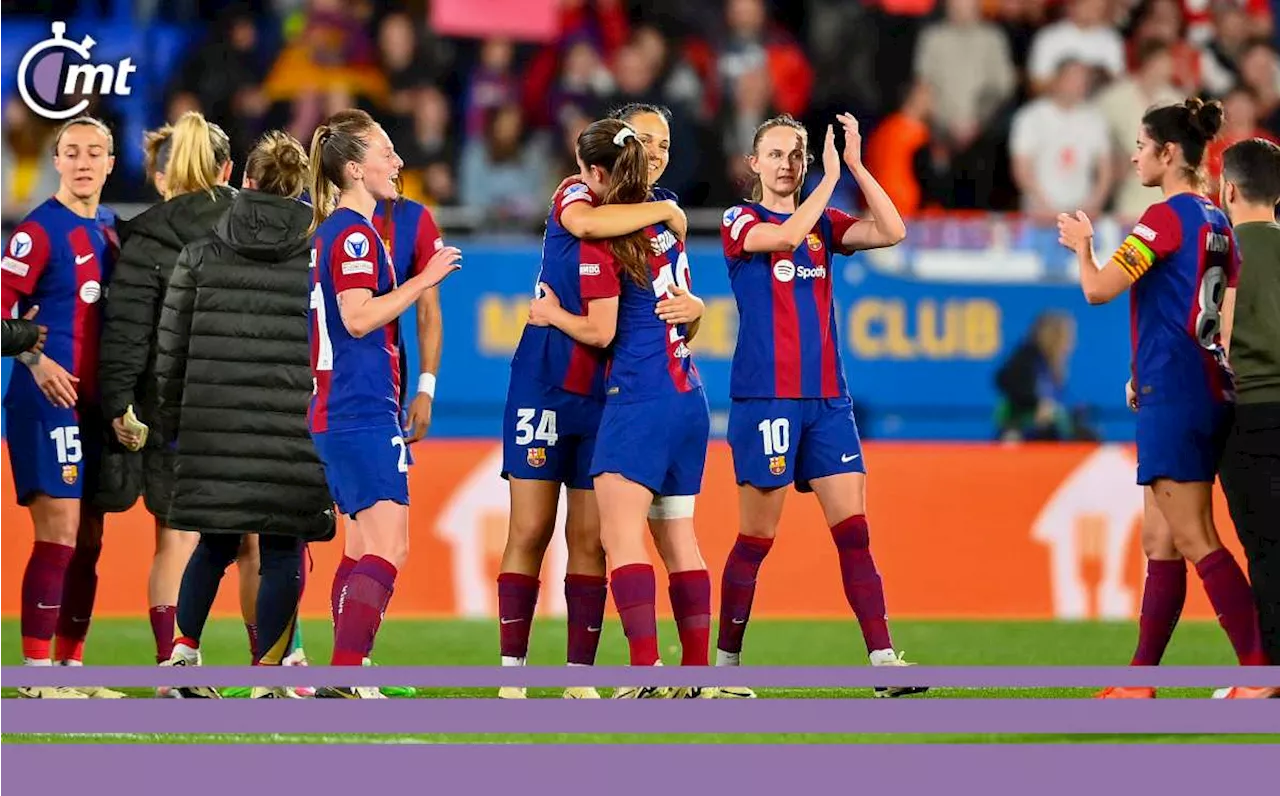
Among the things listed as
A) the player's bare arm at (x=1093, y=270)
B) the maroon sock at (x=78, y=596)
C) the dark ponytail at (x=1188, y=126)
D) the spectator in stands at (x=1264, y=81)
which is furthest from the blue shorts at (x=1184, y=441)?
the spectator in stands at (x=1264, y=81)

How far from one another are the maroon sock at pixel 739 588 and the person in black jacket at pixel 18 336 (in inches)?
105

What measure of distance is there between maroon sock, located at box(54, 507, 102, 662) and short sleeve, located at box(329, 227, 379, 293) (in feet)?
7.23

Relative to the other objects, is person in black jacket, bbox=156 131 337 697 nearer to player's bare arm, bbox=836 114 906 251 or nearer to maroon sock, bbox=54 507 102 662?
maroon sock, bbox=54 507 102 662

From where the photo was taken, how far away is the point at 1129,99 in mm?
15094

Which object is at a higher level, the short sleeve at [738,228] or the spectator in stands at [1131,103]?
the spectator in stands at [1131,103]

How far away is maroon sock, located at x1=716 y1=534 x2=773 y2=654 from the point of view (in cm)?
740

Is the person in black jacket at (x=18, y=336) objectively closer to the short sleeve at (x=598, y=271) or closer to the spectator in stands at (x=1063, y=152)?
the short sleeve at (x=598, y=271)

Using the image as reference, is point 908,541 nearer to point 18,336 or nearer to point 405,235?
point 405,235

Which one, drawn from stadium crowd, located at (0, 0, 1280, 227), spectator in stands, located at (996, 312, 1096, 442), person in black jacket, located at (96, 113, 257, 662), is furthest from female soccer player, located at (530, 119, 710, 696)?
stadium crowd, located at (0, 0, 1280, 227)

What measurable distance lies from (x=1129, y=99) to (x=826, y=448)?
28.1ft

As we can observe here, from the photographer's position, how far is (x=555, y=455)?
7.02 m

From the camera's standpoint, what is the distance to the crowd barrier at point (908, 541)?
11164 mm

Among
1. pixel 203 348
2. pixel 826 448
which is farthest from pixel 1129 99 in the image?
pixel 203 348

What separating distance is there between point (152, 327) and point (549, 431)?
1799 mm
